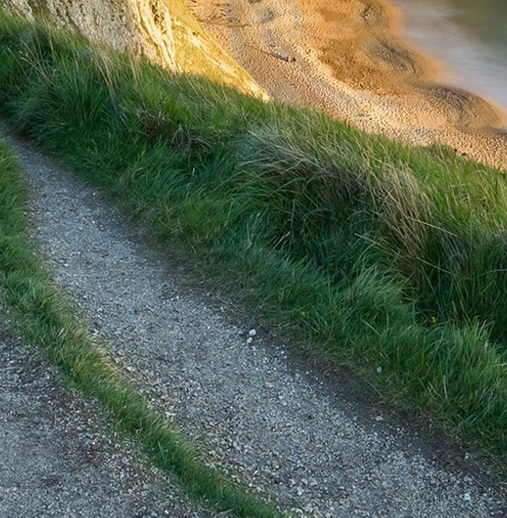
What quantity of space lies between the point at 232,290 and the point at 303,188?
1076mm

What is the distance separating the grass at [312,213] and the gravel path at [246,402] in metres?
0.27

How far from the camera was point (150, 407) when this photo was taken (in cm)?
460

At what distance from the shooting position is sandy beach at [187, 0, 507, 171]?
19.2 m

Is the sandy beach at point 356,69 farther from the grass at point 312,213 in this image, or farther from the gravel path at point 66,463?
the gravel path at point 66,463

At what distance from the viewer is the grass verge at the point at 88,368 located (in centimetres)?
401

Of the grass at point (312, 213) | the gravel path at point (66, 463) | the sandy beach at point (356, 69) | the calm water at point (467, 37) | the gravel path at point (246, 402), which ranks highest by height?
the grass at point (312, 213)

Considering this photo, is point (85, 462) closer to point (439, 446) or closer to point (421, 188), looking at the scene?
point (439, 446)

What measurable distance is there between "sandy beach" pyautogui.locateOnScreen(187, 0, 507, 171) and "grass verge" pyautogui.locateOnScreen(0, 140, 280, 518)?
11634 millimetres

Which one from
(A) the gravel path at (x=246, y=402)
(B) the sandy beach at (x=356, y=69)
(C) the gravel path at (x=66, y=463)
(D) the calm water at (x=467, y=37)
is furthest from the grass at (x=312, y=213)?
(D) the calm water at (x=467, y=37)

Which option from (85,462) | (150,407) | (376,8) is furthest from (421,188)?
(376,8)

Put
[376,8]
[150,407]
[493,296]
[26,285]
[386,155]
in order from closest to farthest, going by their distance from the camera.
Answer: [150,407]
[26,285]
[493,296]
[386,155]
[376,8]

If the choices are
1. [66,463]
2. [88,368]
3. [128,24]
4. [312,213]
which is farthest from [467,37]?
[66,463]

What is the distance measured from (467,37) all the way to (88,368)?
23.3 metres

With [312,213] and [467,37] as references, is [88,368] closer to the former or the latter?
[312,213]
